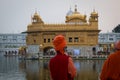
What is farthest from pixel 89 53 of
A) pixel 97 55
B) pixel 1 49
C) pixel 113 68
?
pixel 1 49

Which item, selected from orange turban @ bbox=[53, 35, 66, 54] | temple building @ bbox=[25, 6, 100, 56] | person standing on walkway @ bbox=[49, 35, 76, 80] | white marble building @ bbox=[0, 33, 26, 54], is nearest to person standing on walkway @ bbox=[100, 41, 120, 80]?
person standing on walkway @ bbox=[49, 35, 76, 80]

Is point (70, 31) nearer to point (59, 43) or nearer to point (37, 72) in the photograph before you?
point (37, 72)

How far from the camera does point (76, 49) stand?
170 feet

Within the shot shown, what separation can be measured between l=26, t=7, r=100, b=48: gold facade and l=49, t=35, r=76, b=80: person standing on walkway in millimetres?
45986

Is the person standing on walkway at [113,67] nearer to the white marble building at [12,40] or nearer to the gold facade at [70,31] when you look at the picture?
the gold facade at [70,31]

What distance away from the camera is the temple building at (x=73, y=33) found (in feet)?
169

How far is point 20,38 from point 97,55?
212 ft

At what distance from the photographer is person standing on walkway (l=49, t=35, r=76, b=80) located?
5.51 metres

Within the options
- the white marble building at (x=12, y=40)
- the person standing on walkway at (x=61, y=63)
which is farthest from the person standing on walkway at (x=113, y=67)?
the white marble building at (x=12, y=40)

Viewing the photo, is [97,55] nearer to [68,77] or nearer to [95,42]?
[95,42]

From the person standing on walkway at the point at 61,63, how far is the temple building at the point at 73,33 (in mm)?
45349

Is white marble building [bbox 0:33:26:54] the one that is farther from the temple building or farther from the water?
the water

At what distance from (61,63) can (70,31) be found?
46.4 metres

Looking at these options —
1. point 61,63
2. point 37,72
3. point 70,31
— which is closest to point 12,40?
point 70,31
